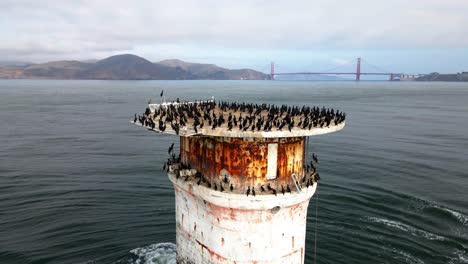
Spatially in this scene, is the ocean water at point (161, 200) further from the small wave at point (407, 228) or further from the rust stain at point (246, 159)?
the rust stain at point (246, 159)

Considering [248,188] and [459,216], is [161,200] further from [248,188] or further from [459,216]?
[459,216]

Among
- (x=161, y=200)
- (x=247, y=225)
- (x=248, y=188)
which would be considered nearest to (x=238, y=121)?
(x=248, y=188)

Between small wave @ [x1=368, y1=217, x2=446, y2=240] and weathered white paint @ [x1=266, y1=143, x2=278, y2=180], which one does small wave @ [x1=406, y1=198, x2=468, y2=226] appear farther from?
weathered white paint @ [x1=266, y1=143, x2=278, y2=180]

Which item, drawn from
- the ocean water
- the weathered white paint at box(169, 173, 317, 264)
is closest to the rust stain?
the weathered white paint at box(169, 173, 317, 264)

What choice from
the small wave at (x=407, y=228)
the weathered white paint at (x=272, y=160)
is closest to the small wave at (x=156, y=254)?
the weathered white paint at (x=272, y=160)

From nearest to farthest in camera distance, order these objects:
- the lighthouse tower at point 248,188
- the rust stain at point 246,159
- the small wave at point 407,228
Answer: the lighthouse tower at point 248,188
the rust stain at point 246,159
the small wave at point 407,228

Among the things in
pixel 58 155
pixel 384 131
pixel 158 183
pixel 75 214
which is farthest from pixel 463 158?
pixel 58 155

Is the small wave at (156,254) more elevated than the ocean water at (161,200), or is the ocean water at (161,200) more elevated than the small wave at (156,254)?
the ocean water at (161,200)
